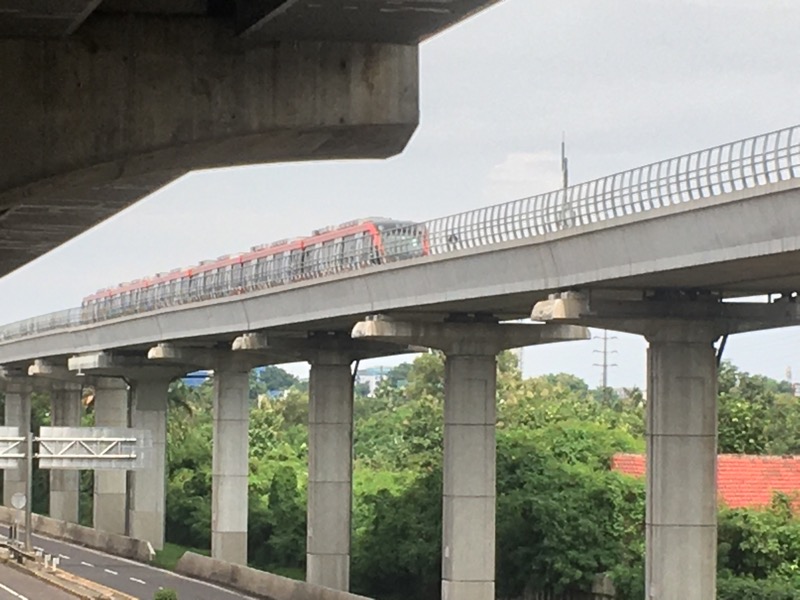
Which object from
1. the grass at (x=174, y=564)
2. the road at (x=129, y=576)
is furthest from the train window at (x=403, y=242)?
the grass at (x=174, y=564)

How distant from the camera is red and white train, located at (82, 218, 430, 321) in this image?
148 ft

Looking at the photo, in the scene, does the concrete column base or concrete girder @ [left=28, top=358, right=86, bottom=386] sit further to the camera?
concrete girder @ [left=28, top=358, right=86, bottom=386]

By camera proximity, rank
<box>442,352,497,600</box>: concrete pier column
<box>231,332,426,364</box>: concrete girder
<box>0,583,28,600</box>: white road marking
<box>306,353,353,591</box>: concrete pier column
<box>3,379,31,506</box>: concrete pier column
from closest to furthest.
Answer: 1. <box>442,352,497,600</box>: concrete pier column
2. <box>0,583,28,600</box>: white road marking
3. <box>306,353,353,591</box>: concrete pier column
4. <box>231,332,426,364</box>: concrete girder
5. <box>3,379,31,506</box>: concrete pier column

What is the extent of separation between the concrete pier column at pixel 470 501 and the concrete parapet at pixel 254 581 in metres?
2.93

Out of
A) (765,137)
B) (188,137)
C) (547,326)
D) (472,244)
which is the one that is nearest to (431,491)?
(547,326)

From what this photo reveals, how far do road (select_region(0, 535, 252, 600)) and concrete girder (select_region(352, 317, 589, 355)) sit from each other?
13.2 meters

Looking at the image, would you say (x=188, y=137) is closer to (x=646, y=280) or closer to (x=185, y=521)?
(x=646, y=280)

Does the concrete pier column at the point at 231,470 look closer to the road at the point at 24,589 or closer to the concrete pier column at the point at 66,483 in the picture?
the road at the point at 24,589

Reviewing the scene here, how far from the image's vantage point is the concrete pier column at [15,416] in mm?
111250

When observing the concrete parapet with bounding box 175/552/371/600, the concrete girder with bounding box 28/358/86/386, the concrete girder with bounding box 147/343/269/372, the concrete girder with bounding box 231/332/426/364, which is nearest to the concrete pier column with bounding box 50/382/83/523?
the concrete girder with bounding box 28/358/86/386

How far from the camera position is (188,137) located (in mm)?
10953

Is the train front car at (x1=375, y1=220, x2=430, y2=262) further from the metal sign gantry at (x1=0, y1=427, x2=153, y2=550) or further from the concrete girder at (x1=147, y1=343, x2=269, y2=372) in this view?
the concrete girder at (x1=147, y1=343, x2=269, y2=372)

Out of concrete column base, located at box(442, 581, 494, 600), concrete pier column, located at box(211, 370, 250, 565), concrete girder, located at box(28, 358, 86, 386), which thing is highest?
concrete girder, located at box(28, 358, 86, 386)

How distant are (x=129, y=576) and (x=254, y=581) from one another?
8783 mm
